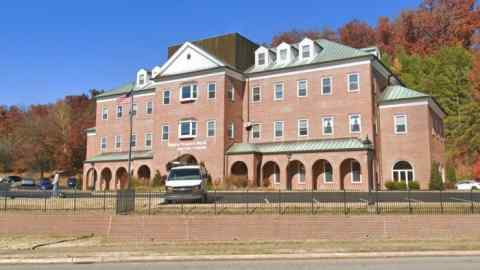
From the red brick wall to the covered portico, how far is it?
19808 millimetres

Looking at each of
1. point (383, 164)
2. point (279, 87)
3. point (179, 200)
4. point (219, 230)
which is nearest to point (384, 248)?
point (219, 230)

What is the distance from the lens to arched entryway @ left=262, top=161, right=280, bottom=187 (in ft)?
145

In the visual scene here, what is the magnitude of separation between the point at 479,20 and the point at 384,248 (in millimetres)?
71537

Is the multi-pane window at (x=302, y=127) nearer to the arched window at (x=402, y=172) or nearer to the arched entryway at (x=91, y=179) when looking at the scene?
the arched window at (x=402, y=172)

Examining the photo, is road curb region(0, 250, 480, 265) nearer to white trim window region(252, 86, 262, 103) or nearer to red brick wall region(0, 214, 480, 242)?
red brick wall region(0, 214, 480, 242)

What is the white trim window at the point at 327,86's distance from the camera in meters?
43.2

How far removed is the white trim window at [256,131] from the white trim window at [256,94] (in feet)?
8.91

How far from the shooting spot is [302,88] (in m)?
44.8

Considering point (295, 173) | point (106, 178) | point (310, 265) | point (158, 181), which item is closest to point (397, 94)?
point (295, 173)

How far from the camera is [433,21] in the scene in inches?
2997

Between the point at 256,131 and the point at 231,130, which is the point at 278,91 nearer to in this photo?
the point at 256,131

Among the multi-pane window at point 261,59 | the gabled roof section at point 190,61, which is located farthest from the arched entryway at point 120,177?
the multi-pane window at point 261,59

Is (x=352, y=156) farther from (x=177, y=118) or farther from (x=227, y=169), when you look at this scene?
(x=177, y=118)

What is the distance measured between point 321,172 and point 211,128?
40.3ft
